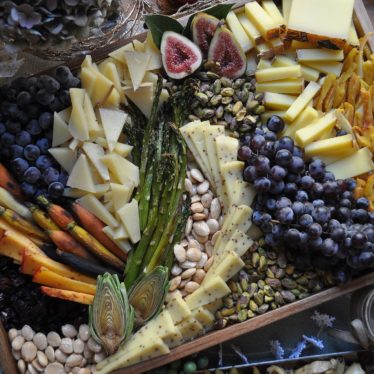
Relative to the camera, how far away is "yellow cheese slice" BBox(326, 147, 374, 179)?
7.71 ft

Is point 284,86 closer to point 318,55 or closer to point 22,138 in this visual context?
point 318,55

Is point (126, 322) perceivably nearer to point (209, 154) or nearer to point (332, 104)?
point (209, 154)

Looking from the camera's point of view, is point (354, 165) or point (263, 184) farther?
point (354, 165)

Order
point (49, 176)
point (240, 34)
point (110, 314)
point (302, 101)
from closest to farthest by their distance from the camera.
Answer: point (110, 314), point (49, 176), point (302, 101), point (240, 34)

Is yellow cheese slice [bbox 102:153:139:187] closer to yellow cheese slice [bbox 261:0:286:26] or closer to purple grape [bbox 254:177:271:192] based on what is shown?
purple grape [bbox 254:177:271:192]

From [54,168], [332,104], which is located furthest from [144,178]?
[332,104]

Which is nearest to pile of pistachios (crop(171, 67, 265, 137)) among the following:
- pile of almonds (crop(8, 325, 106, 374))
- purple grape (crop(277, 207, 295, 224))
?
purple grape (crop(277, 207, 295, 224))

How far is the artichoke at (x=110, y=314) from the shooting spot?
2168 millimetres

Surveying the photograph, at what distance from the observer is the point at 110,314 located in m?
2.17

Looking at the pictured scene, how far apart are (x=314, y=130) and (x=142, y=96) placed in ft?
2.07

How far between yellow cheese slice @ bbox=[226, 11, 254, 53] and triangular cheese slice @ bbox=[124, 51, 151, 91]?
35 cm

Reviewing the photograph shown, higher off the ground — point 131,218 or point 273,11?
point 273,11

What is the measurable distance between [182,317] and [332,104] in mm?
956

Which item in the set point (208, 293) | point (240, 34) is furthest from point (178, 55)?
point (208, 293)
